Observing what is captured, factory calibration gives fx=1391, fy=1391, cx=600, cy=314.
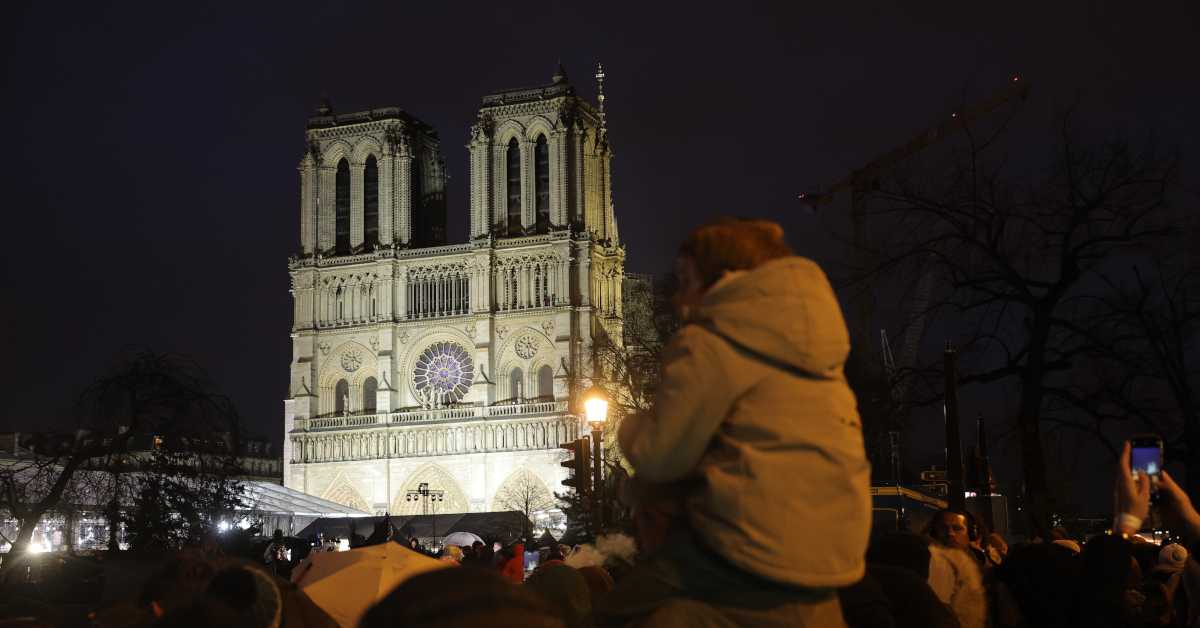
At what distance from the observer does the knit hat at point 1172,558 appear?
9672mm

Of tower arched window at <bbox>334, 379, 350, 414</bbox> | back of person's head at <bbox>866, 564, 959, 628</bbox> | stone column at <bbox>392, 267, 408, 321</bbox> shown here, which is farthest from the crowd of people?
tower arched window at <bbox>334, 379, 350, 414</bbox>

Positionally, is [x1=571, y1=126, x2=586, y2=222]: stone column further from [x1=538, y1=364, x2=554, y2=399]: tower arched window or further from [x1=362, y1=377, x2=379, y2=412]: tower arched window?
[x1=362, y1=377, x2=379, y2=412]: tower arched window

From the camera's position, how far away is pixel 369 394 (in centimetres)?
6988

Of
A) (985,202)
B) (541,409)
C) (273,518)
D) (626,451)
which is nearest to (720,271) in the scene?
(626,451)

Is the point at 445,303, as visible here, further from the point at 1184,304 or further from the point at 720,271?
the point at 720,271

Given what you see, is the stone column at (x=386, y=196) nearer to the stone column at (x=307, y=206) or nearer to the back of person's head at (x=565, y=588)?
the stone column at (x=307, y=206)

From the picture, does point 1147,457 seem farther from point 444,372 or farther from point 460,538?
point 444,372

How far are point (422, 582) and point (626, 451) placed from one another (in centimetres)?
75

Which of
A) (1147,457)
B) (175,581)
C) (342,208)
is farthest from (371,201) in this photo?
(1147,457)

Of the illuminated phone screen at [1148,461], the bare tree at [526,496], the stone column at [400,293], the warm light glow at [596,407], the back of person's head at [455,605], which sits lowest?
the bare tree at [526,496]

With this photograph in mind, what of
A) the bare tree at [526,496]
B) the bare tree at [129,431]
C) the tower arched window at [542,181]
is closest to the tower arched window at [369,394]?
the bare tree at [526,496]

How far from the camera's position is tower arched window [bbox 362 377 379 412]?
6912 cm

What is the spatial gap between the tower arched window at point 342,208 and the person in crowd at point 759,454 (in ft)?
222

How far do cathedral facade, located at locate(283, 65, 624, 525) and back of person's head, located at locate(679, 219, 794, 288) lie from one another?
195 feet
